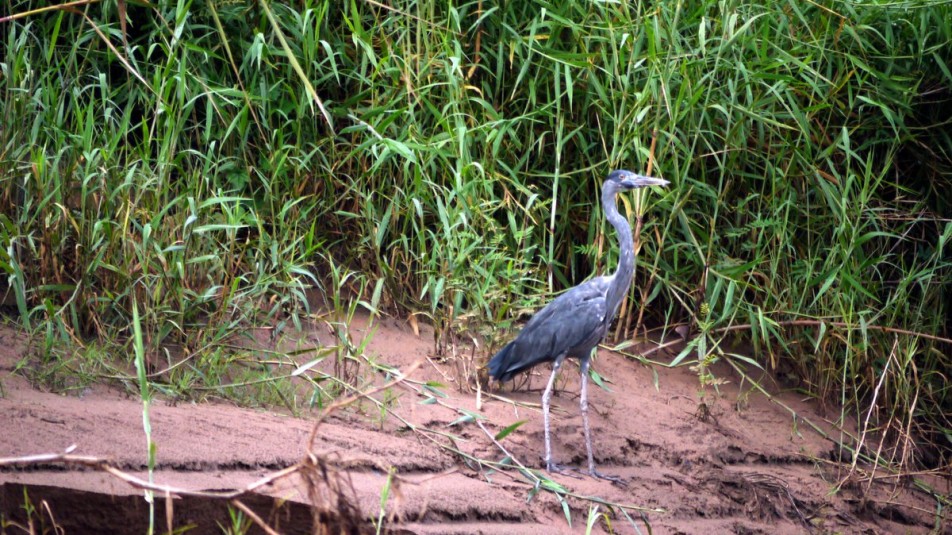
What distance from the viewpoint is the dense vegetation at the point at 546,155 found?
198 inches

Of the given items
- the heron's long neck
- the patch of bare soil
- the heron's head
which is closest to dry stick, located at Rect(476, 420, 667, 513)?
the patch of bare soil

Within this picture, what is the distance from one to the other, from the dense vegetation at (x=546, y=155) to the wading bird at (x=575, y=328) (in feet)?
1.02

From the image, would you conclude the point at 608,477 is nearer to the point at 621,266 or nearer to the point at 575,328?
the point at 575,328

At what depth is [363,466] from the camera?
12.6 ft

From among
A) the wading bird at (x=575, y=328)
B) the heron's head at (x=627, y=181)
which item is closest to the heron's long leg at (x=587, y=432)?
the wading bird at (x=575, y=328)

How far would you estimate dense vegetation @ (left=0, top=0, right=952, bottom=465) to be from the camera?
5035 mm

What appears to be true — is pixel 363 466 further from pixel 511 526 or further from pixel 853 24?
pixel 853 24

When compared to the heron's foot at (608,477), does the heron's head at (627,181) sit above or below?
above

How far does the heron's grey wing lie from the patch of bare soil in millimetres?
238

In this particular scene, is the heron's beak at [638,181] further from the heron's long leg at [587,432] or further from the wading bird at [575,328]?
the heron's long leg at [587,432]

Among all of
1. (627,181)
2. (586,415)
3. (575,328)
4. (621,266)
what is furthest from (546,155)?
(586,415)

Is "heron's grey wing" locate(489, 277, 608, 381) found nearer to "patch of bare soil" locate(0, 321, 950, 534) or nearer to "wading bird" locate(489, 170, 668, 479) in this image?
"wading bird" locate(489, 170, 668, 479)

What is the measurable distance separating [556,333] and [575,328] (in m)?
0.09

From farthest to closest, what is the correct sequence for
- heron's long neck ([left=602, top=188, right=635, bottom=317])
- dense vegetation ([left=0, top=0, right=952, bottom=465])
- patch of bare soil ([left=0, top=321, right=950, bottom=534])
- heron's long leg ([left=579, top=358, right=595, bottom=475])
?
1. dense vegetation ([left=0, top=0, right=952, bottom=465])
2. heron's long neck ([left=602, top=188, right=635, bottom=317])
3. heron's long leg ([left=579, top=358, right=595, bottom=475])
4. patch of bare soil ([left=0, top=321, right=950, bottom=534])
